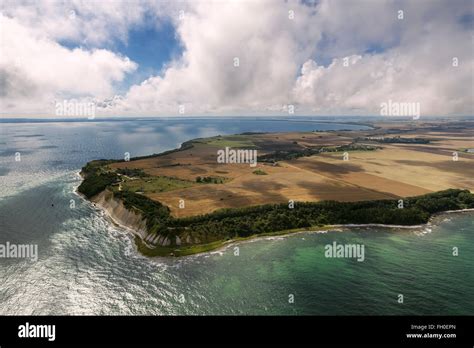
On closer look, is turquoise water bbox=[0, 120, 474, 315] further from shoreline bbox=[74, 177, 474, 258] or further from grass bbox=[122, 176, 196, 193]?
grass bbox=[122, 176, 196, 193]

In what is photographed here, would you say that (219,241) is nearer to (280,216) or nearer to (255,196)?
(280,216)

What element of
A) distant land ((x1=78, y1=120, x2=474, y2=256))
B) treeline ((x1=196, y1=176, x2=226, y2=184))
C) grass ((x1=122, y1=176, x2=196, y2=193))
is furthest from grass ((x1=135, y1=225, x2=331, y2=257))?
treeline ((x1=196, y1=176, x2=226, y2=184))

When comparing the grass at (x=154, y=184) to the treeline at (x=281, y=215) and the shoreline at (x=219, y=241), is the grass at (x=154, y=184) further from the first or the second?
the shoreline at (x=219, y=241)

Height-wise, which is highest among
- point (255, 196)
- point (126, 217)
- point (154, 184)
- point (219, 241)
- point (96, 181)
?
point (96, 181)

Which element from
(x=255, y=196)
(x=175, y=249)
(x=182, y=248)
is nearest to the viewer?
(x=175, y=249)

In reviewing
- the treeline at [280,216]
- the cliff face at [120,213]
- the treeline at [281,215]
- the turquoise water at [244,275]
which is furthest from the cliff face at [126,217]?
the turquoise water at [244,275]

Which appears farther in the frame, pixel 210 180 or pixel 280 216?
pixel 210 180

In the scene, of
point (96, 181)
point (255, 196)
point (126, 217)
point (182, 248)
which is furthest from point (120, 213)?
point (255, 196)
